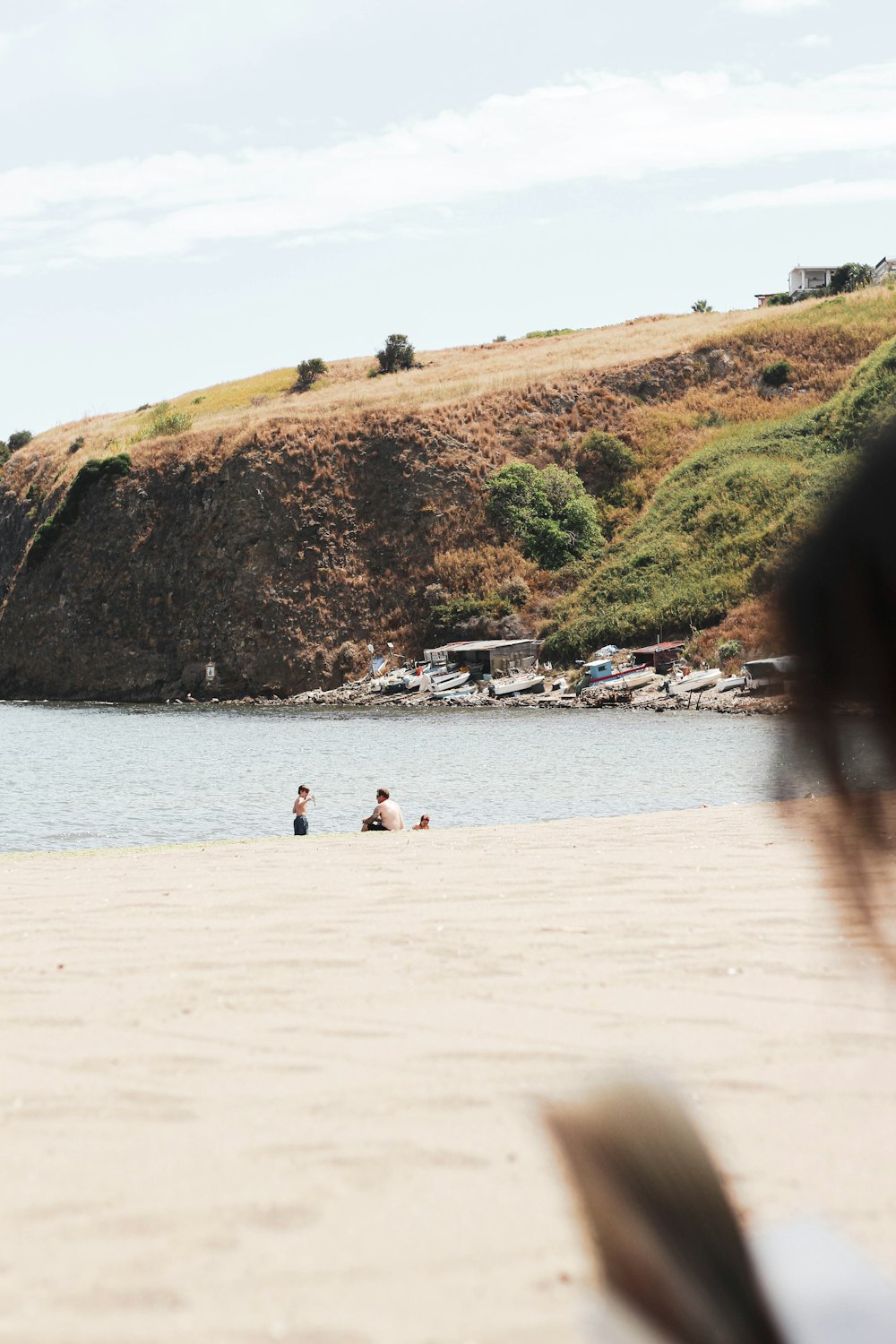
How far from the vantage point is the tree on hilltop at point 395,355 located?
371ft

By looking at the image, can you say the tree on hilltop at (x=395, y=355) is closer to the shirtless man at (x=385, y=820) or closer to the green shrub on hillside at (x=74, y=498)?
the green shrub on hillside at (x=74, y=498)

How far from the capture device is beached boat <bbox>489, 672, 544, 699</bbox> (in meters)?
65.2

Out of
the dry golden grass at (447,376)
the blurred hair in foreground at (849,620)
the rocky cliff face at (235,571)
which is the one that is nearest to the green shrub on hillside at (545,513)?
the rocky cliff face at (235,571)

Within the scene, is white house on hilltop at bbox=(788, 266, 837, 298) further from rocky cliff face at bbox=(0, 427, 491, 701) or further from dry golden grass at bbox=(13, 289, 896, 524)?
rocky cliff face at bbox=(0, 427, 491, 701)

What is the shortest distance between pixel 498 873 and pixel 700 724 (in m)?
37.9

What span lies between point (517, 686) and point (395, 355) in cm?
5609

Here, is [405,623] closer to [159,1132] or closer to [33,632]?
[33,632]

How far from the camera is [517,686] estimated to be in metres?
65.5

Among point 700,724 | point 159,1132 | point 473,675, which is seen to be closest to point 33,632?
point 473,675

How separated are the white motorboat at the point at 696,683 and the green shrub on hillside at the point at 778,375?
36201 mm

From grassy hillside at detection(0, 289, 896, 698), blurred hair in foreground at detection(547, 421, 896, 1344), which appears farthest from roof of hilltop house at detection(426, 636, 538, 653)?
blurred hair in foreground at detection(547, 421, 896, 1344)

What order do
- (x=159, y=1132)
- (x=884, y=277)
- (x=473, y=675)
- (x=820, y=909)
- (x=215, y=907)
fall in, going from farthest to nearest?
1. (x=884, y=277)
2. (x=473, y=675)
3. (x=215, y=907)
4. (x=820, y=909)
5. (x=159, y=1132)

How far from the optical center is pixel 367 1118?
493 centimetres

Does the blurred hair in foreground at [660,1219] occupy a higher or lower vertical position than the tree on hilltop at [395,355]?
lower
